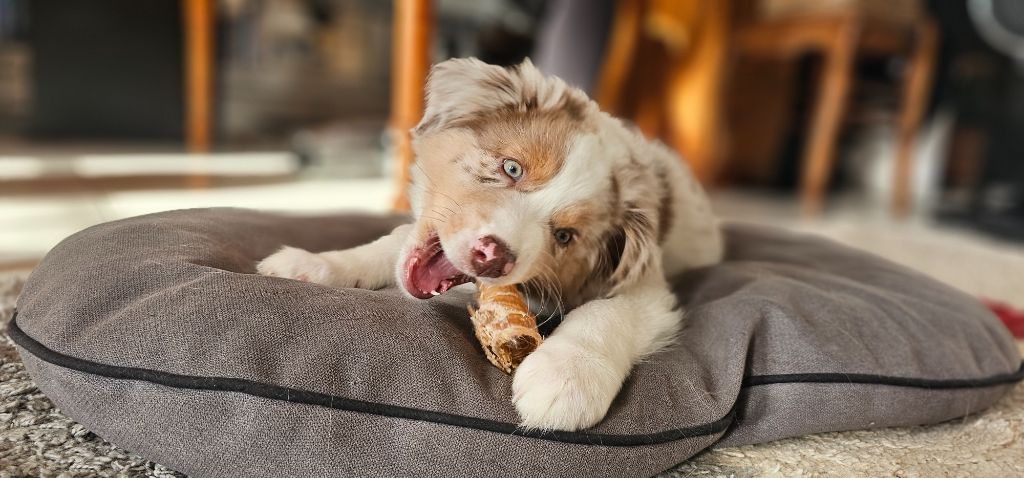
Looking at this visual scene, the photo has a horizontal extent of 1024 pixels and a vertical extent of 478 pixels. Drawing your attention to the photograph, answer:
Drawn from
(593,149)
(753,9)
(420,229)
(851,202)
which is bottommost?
(851,202)

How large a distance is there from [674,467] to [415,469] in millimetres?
437

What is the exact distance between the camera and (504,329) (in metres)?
1.17

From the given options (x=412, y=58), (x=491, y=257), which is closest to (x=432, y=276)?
(x=491, y=257)

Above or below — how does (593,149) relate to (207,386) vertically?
above

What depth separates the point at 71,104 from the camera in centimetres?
525

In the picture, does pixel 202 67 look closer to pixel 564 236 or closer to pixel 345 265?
pixel 345 265

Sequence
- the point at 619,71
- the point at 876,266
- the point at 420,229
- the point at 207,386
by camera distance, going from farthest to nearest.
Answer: the point at 619,71 < the point at 876,266 < the point at 420,229 < the point at 207,386

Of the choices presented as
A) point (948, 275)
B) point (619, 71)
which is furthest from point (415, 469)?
point (619, 71)

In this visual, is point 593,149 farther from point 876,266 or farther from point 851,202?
point 851,202

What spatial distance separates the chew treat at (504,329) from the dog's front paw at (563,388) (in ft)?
0.13

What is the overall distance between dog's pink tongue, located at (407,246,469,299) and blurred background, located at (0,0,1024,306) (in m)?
1.61

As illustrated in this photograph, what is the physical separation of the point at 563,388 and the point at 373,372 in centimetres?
28

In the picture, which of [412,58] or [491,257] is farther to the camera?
[412,58]

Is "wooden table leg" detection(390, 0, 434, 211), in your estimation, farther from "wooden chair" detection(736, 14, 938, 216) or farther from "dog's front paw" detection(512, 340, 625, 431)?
"wooden chair" detection(736, 14, 938, 216)
